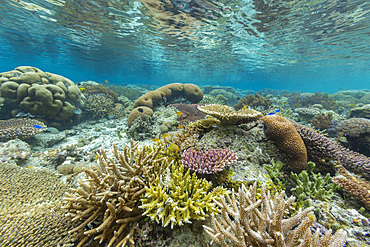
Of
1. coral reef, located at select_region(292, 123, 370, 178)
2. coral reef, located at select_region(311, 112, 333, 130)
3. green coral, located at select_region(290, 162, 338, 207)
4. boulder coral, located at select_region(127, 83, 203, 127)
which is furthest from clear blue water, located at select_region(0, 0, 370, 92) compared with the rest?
green coral, located at select_region(290, 162, 338, 207)

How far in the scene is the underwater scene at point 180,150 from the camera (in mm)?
2113

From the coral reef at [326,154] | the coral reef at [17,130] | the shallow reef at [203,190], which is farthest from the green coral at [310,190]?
the coral reef at [17,130]

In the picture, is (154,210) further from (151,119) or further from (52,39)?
(52,39)

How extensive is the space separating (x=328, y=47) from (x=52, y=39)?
4033 centimetres

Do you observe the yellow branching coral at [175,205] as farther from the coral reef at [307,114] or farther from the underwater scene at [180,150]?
the coral reef at [307,114]

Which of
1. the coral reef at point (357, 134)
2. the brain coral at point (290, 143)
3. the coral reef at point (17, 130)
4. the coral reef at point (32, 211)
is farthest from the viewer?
the coral reef at point (17, 130)

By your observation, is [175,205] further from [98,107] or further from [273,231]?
[98,107]

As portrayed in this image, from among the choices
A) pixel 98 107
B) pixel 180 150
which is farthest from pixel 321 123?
pixel 98 107

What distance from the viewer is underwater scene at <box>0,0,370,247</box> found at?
2.11 m

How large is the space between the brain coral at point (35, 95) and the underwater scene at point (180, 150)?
6cm

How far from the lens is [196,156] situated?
128 inches

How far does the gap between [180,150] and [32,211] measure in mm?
3115

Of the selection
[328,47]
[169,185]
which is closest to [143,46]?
[169,185]

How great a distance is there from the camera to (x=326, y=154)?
377cm
